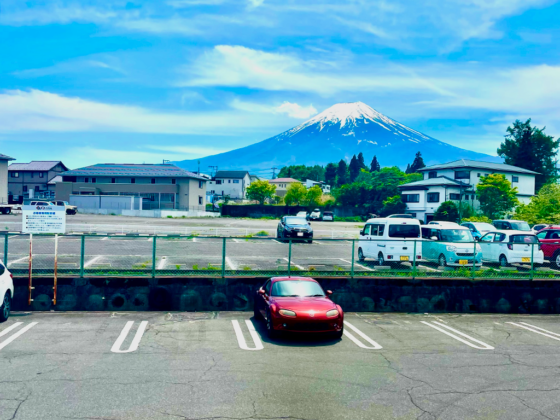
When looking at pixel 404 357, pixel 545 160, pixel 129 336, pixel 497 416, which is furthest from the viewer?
pixel 545 160

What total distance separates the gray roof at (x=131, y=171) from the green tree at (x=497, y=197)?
43170 mm

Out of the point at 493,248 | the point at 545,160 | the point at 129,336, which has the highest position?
the point at 545,160

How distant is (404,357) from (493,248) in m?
9.76

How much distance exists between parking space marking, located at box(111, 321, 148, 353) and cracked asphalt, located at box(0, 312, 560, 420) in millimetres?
101

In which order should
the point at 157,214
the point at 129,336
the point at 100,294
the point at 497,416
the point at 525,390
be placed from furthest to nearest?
the point at 157,214 < the point at 100,294 < the point at 129,336 < the point at 525,390 < the point at 497,416

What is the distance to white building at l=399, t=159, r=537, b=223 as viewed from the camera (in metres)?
71.1

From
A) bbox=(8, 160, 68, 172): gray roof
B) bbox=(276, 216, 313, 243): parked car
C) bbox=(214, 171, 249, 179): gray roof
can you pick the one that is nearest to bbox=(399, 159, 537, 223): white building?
bbox=(276, 216, 313, 243): parked car

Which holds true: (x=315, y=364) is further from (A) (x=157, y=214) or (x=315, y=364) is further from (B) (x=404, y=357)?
(A) (x=157, y=214)

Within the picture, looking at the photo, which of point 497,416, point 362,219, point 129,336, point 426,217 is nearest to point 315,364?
point 497,416

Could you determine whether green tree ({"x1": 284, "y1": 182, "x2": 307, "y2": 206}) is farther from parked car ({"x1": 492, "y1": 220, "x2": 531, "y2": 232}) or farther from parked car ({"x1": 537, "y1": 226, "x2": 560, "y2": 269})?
parked car ({"x1": 537, "y1": 226, "x2": 560, "y2": 269})

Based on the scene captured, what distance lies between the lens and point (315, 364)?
9266mm

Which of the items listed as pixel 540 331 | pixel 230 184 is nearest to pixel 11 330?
pixel 540 331

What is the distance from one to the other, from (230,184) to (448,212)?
260ft

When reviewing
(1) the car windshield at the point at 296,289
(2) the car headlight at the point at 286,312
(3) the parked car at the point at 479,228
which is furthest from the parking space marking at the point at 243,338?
(3) the parked car at the point at 479,228
